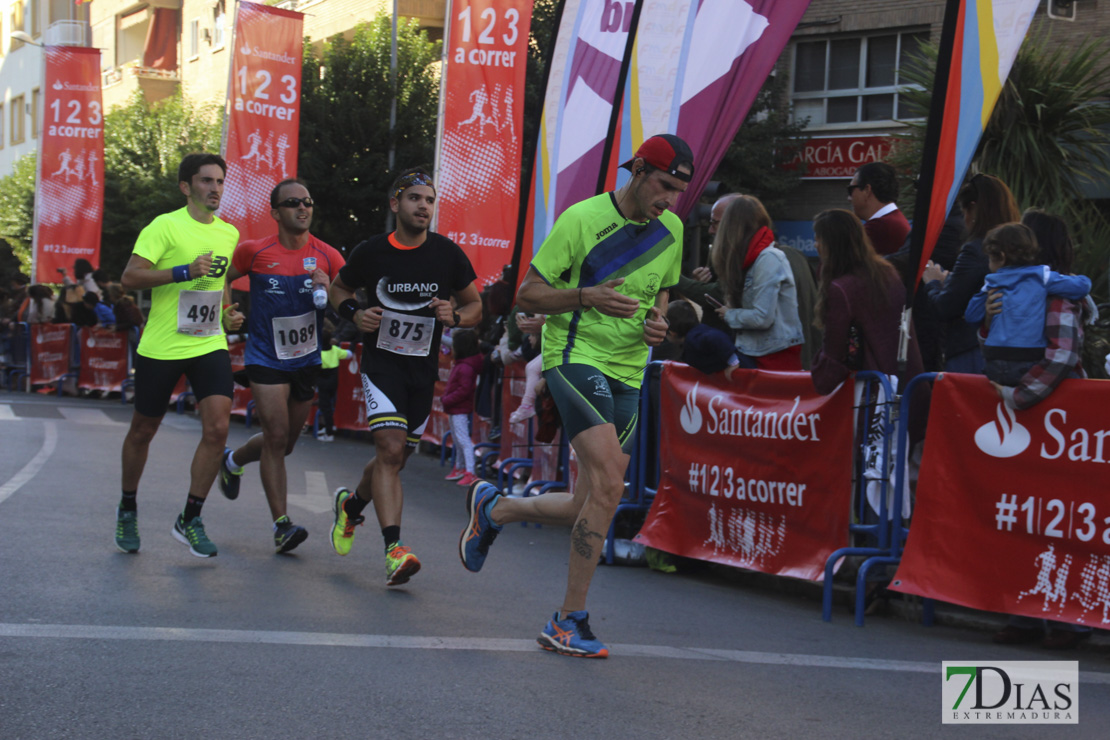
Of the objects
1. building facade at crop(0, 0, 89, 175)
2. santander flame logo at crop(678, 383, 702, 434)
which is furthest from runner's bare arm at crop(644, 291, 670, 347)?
building facade at crop(0, 0, 89, 175)

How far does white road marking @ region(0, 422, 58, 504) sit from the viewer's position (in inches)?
364

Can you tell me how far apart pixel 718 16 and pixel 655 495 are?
3277mm

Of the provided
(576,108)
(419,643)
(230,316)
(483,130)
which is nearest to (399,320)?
(230,316)

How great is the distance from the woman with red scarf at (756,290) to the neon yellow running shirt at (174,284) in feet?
9.16

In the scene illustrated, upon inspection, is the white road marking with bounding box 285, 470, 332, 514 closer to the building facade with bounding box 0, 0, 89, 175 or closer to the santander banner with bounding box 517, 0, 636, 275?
the santander banner with bounding box 517, 0, 636, 275

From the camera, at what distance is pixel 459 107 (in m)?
16.4

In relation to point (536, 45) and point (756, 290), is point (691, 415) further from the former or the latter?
point (536, 45)

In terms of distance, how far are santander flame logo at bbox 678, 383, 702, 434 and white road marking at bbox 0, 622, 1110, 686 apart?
7.35 feet

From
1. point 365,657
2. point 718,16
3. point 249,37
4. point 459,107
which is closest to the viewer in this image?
point 365,657

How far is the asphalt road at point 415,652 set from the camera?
13.3ft

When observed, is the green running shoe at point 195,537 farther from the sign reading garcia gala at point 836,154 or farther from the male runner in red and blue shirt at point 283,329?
the sign reading garcia gala at point 836,154

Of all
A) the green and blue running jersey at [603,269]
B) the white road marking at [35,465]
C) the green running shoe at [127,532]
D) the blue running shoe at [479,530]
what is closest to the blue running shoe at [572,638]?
the blue running shoe at [479,530]

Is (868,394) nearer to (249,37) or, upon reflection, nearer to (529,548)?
(529,548)

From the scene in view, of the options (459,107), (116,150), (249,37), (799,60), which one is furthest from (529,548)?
(116,150)
